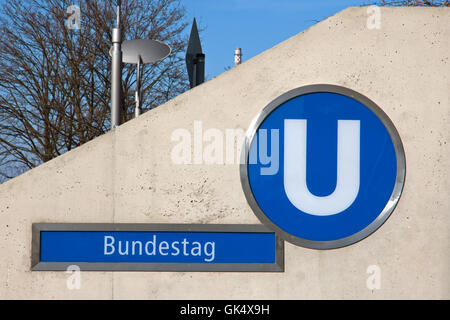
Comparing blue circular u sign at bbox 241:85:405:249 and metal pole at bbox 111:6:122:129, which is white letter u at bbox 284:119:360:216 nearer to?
blue circular u sign at bbox 241:85:405:249

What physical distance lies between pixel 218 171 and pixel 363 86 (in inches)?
51.5

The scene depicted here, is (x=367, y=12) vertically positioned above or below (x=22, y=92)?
below

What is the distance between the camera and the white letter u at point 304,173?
385 centimetres

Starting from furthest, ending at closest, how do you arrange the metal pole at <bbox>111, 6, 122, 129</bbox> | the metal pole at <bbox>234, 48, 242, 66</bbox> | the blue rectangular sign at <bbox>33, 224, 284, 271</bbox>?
the metal pole at <bbox>234, 48, 242, 66</bbox>, the metal pole at <bbox>111, 6, 122, 129</bbox>, the blue rectangular sign at <bbox>33, 224, 284, 271</bbox>

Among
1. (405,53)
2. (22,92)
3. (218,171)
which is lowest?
(218,171)

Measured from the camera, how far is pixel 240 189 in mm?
3840

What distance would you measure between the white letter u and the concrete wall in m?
0.32

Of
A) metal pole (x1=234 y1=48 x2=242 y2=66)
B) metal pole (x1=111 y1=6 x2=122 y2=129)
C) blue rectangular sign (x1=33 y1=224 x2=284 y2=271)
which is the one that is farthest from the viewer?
metal pole (x1=234 y1=48 x2=242 y2=66)

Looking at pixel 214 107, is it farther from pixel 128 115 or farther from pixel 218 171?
pixel 128 115

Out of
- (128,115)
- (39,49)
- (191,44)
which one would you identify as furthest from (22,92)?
(191,44)

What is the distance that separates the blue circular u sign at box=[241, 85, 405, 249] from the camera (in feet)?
12.6

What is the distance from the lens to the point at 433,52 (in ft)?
12.9

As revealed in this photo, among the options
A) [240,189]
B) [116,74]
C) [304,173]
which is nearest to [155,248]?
[240,189]

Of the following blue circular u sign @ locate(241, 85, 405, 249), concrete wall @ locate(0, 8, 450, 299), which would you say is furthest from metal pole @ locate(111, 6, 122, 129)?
blue circular u sign @ locate(241, 85, 405, 249)
